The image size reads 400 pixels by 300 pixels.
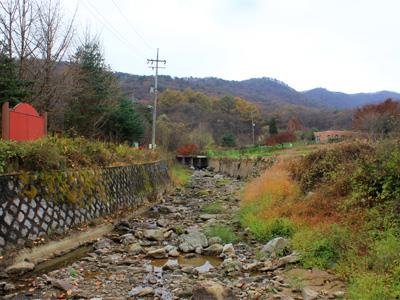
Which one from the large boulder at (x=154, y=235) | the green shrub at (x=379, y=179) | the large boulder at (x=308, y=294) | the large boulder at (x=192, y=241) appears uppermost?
the green shrub at (x=379, y=179)

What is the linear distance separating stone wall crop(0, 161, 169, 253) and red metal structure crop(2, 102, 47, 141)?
87.3 inches

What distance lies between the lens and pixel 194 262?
902 cm

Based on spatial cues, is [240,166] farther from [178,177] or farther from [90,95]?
[90,95]

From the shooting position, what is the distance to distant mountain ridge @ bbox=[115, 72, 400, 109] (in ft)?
386

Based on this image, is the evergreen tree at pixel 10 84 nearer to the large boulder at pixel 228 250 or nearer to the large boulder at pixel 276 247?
the large boulder at pixel 228 250

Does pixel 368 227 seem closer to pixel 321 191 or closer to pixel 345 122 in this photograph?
pixel 321 191

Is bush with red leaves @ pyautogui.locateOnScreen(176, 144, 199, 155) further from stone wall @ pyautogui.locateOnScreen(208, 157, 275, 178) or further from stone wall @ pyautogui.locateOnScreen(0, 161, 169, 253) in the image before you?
stone wall @ pyautogui.locateOnScreen(0, 161, 169, 253)

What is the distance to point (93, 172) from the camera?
1269 cm

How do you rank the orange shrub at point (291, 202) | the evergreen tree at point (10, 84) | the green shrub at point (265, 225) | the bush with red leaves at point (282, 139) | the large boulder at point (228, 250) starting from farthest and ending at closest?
the bush with red leaves at point (282, 139) < the evergreen tree at point (10, 84) < the green shrub at point (265, 225) < the orange shrub at point (291, 202) < the large boulder at point (228, 250)

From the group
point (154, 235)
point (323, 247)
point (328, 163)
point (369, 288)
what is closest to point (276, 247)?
point (323, 247)

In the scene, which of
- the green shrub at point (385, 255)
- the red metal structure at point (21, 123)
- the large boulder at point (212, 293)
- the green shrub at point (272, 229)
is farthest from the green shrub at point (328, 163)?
the red metal structure at point (21, 123)

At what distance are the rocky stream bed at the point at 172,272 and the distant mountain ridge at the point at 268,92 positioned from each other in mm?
90394

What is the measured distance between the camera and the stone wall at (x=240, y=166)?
2934 cm

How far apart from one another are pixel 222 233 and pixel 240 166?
27.0m
